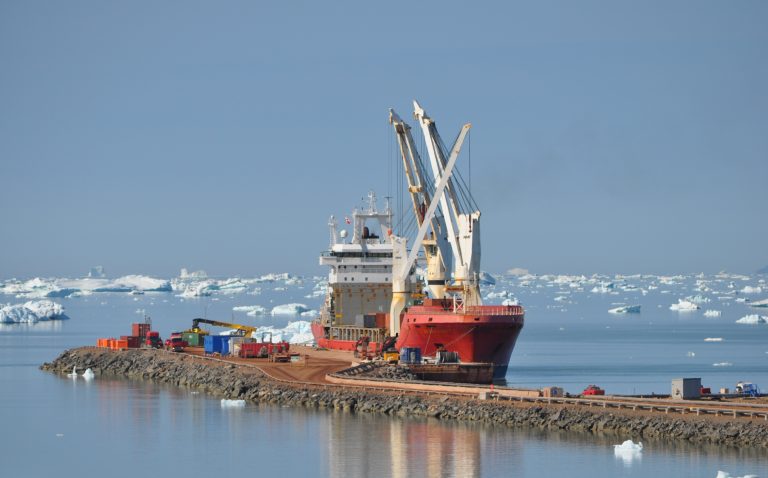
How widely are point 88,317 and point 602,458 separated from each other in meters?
131

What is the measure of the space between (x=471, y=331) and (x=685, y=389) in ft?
47.3

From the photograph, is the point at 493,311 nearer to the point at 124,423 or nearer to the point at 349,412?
the point at 349,412

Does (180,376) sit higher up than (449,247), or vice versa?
(449,247)

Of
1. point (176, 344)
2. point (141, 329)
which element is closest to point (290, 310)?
point (141, 329)

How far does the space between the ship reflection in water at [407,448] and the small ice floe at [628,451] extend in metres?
2.74

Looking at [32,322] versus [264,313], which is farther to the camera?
[264,313]

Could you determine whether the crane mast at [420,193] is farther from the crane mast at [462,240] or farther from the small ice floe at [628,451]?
the small ice floe at [628,451]

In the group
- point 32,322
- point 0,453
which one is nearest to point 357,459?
point 0,453

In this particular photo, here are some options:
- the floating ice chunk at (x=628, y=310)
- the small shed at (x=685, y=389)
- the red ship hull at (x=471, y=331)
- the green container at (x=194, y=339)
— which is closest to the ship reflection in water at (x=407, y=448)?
the small shed at (x=685, y=389)

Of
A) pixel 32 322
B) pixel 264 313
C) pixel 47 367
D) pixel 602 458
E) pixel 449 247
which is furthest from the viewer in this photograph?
pixel 264 313

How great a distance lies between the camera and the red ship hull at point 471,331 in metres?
53.7

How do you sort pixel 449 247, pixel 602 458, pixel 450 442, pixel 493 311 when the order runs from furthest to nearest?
pixel 449 247, pixel 493 311, pixel 450 442, pixel 602 458

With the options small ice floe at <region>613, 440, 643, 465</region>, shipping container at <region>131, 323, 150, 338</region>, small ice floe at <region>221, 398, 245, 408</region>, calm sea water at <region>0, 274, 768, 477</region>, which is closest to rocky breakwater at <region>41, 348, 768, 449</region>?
calm sea water at <region>0, 274, 768, 477</region>

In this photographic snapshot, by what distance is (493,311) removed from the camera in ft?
178
